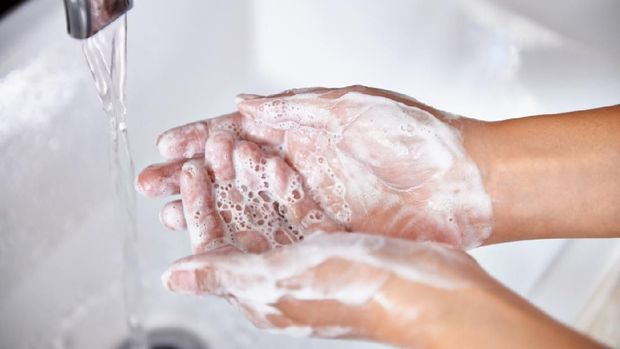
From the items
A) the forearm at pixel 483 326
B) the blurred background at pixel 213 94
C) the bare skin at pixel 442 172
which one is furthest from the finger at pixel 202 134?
the forearm at pixel 483 326

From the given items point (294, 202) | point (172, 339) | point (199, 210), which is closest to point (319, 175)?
point (294, 202)

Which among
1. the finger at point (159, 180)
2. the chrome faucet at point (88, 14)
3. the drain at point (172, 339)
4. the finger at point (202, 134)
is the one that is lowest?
the drain at point (172, 339)

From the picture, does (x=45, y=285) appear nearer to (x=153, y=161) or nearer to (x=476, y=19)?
(x=153, y=161)

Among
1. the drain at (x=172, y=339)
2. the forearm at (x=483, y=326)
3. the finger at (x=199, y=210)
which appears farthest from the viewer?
the drain at (x=172, y=339)

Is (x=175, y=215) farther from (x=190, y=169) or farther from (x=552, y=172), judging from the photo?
(x=552, y=172)

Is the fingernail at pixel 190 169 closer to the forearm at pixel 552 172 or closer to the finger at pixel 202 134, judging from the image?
the finger at pixel 202 134

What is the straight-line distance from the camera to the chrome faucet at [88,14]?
541 millimetres

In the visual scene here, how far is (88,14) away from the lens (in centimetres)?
55

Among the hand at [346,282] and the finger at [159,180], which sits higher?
the finger at [159,180]

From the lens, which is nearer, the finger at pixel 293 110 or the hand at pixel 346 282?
the hand at pixel 346 282

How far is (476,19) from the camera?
956 millimetres

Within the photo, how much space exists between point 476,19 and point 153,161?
0.52 metres

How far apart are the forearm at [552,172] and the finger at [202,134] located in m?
0.23

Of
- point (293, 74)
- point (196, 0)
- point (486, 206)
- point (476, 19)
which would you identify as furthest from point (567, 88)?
point (196, 0)
